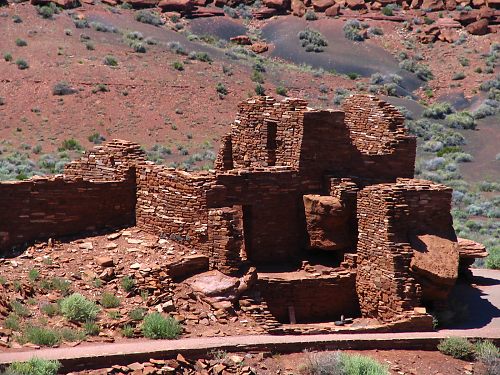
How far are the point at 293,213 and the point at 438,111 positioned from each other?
4094 centimetres

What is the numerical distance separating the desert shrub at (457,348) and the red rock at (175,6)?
200ft

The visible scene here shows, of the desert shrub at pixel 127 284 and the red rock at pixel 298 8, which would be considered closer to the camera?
the desert shrub at pixel 127 284

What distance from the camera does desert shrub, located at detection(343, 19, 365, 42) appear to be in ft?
230

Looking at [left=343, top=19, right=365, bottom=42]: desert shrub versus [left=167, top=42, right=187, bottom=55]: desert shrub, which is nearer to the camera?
[left=167, top=42, right=187, bottom=55]: desert shrub

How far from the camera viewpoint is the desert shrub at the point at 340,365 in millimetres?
11773

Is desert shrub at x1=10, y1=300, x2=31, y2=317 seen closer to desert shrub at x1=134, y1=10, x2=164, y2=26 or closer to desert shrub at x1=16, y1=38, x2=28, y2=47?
desert shrub at x1=16, y1=38, x2=28, y2=47

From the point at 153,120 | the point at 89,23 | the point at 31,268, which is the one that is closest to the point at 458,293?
the point at 31,268

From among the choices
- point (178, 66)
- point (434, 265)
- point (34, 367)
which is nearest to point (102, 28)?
point (178, 66)

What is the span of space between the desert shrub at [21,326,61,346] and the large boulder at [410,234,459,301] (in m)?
6.37

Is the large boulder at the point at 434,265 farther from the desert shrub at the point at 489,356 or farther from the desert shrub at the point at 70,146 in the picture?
the desert shrub at the point at 70,146

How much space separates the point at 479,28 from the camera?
233ft

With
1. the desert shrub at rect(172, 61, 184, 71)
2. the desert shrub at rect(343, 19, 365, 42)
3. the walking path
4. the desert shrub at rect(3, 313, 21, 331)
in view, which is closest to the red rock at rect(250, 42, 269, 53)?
the desert shrub at rect(343, 19, 365, 42)

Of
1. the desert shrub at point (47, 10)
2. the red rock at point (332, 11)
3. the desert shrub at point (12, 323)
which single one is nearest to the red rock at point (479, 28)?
the red rock at point (332, 11)

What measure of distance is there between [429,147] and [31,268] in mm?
34949
